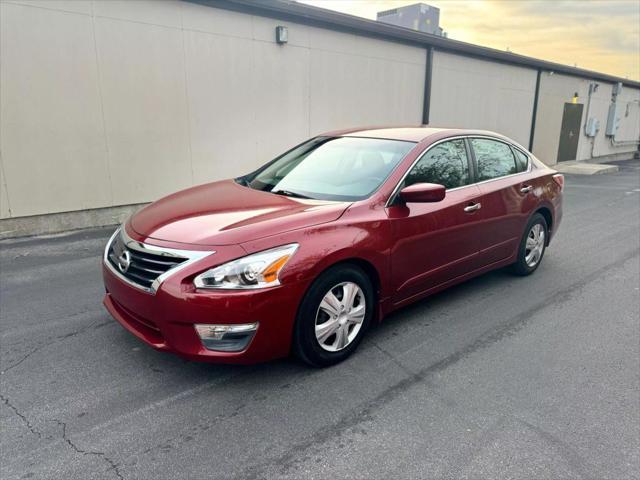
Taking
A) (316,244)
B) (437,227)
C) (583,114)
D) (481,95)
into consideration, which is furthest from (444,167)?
(583,114)

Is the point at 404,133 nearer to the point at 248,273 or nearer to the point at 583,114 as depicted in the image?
the point at 248,273

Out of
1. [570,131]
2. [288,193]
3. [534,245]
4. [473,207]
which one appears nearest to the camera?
[288,193]

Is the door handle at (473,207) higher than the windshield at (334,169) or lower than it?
lower

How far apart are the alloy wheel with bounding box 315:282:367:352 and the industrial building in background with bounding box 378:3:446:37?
15.6m

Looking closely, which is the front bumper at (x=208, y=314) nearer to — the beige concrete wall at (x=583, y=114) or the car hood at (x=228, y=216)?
the car hood at (x=228, y=216)

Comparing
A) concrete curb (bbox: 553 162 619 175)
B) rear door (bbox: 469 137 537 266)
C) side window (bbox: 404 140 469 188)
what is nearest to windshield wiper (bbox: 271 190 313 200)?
side window (bbox: 404 140 469 188)

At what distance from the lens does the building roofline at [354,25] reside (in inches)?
321

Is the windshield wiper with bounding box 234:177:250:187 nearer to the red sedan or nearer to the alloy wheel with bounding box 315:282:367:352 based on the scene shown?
the red sedan

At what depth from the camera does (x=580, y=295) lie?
4828mm

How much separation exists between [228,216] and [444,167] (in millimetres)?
1961

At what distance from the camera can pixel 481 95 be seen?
576 inches

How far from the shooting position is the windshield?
3.72 metres

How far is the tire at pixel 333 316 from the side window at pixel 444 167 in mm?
941

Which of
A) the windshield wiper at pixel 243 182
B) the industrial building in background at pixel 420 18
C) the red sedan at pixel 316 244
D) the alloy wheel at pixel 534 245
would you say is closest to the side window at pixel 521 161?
the red sedan at pixel 316 244
